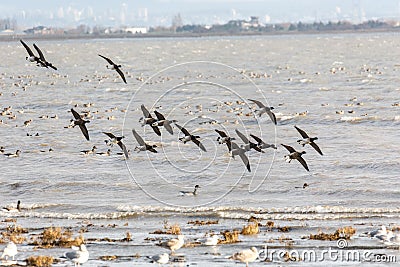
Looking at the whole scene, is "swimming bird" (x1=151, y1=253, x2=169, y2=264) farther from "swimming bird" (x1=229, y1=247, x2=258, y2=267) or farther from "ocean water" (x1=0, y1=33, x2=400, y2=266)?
"swimming bird" (x1=229, y1=247, x2=258, y2=267)

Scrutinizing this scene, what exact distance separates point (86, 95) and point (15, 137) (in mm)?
21310

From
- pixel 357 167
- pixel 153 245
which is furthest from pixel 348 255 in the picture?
pixel 357 167

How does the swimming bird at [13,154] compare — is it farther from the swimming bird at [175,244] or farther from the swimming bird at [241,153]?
the swimming bird at [175,244]

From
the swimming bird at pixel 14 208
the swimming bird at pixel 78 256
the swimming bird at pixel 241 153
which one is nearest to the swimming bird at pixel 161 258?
the swimming bird at pixel 78 256

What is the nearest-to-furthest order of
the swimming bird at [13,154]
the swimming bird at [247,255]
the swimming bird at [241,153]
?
the swimming bird at [247,255] < the swimming bird at [241,153] < the swimming bird at [13,154]

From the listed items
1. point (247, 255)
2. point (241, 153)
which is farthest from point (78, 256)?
point (241, 153)

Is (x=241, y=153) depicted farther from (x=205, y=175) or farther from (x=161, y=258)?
(x=161, y=258)

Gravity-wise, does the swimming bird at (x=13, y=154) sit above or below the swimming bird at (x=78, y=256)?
below

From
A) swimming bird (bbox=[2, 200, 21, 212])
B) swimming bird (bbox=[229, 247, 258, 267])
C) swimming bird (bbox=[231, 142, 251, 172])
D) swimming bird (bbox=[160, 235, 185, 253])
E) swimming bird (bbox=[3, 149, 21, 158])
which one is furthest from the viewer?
swimming bird (bbox=[3, 149, 21, 158])

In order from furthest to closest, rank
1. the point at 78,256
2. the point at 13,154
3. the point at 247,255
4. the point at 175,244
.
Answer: the point at 13,154 → the point at 175,244 → the point at 247,255 → the point at 78,256

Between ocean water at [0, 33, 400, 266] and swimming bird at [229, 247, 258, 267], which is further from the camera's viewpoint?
ocean water at [0, 33, 400, 266]

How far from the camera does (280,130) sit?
127 feet

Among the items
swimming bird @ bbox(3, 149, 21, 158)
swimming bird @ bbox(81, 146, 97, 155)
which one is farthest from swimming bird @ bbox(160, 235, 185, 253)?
swimming bird @ bbox(3, 149, 21, 158)

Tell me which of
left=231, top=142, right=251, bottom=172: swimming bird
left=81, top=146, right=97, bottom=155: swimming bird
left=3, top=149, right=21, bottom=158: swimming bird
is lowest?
left=3, top=149, right=21, bottom=158: swimming bird
